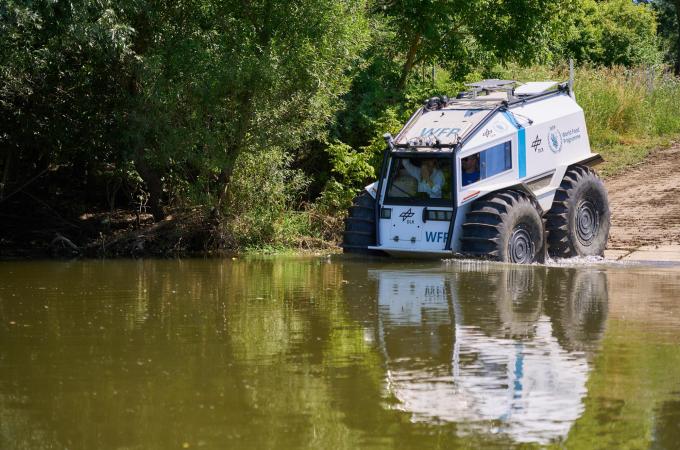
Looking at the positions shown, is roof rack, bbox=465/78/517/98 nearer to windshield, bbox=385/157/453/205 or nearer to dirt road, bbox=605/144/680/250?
windshield, bbox=385/157/453/205

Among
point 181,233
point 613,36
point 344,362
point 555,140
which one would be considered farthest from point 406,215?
point 613,36

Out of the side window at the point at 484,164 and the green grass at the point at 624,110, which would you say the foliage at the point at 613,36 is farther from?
the side window at the point at 484,164

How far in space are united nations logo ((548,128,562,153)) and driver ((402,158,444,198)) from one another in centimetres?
233

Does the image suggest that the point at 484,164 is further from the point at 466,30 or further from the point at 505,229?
the point at 466,30

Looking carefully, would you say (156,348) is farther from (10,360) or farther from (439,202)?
(439,202)

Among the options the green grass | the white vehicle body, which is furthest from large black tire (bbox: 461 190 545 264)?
the green grass

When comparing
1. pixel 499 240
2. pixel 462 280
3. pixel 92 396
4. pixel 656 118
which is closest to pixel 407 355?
pixel 92 396

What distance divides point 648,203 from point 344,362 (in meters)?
15.0

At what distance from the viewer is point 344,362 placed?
9812 mm

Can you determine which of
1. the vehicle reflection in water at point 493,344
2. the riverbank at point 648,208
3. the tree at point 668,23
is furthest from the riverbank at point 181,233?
the tree at point 668,23

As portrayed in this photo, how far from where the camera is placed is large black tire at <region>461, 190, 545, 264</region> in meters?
17.0

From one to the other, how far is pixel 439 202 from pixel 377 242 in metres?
1.29

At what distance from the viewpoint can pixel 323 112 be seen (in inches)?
825

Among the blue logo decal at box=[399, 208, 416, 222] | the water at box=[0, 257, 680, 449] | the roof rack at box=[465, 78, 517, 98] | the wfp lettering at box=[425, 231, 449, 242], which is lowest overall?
the water at box=[0, 257, 680, 449]
